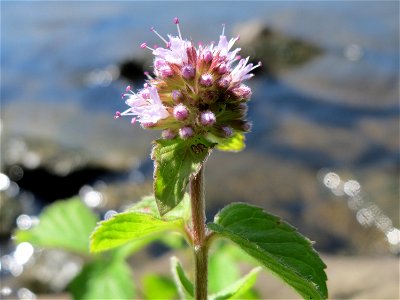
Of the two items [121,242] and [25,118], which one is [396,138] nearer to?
[25,118]

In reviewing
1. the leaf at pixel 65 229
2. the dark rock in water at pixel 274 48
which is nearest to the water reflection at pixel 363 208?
the leaf at pixel 65 229

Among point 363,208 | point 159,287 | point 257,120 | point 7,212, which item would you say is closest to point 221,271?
point 159,287

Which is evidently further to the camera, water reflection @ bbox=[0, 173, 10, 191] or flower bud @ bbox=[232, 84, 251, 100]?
water reflection @ bbox=[0, 173, 10, 191]

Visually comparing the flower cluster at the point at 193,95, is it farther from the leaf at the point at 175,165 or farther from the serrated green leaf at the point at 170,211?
the serrated green leaf at the point at 170,211

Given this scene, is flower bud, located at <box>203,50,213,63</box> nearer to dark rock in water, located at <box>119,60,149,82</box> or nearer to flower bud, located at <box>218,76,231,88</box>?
flower bud, located at <box>218,76,231,88</box>

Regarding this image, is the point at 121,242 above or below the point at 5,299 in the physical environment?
below

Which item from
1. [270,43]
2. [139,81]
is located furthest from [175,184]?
[270,43]

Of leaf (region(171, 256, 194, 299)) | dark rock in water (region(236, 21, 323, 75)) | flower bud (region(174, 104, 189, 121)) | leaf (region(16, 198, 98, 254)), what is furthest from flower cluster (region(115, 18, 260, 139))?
dark rock in water (region(236, 21, 323, 75))
